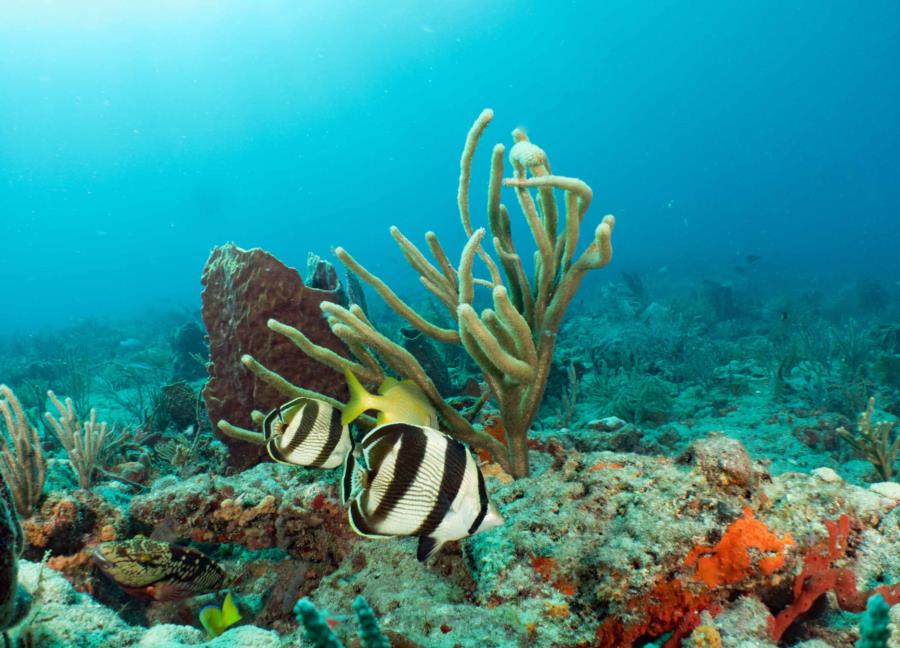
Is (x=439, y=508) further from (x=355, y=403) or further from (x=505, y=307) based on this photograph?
(x=505, y=307)

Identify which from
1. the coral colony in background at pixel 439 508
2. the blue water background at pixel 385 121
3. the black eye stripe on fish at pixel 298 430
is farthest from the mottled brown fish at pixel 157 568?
the blue water background at pixel 385 121

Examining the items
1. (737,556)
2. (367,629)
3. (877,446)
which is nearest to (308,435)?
(367,629)

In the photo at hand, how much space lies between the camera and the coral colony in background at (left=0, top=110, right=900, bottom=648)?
152 centimetres

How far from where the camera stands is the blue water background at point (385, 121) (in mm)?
83250

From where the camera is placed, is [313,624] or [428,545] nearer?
[313,624]

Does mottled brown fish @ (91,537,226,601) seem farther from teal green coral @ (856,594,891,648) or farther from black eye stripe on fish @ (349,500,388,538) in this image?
teal green coral @ (856,594,891,648)

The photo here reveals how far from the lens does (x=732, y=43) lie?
324 ft

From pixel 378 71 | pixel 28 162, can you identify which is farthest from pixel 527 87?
pixel 28 162

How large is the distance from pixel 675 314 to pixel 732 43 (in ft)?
384

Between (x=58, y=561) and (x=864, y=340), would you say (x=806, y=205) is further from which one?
(x=58, y=561)

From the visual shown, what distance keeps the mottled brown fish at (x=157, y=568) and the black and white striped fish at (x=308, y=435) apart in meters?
0.82

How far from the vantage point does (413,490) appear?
3.99ft

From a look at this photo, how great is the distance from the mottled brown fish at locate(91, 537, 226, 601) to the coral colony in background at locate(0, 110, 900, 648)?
0.04 ft

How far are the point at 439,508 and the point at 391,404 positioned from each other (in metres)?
0.92
